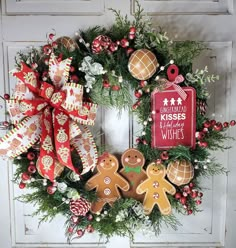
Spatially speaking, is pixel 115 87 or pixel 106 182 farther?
pixel 106 182

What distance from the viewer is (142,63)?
3.46 feet

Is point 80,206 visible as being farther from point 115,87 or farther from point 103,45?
point 103,45

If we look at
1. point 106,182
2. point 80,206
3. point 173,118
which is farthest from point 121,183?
point 173,118

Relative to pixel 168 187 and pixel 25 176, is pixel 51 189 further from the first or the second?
pixel 168 187

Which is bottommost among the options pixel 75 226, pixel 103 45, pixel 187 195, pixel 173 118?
pixel 75 226

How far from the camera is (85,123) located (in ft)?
3.73

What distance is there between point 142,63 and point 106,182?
0.40m

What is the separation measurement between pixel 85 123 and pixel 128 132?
0.62ft

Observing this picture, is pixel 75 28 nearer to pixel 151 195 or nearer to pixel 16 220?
pixel 151 195

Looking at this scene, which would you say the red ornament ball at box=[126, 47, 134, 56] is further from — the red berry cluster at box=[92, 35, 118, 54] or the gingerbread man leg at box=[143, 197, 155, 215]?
the gingerbread man leg at box=[143, 197, 155, 215]

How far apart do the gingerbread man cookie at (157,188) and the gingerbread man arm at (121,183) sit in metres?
0.04

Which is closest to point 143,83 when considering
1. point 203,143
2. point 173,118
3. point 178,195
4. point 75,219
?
point 173,118

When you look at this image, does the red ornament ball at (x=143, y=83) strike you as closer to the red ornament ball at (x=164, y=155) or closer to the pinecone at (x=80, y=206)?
the red ornament ball at (x=164, y=155)

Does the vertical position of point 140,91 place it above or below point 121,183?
above
